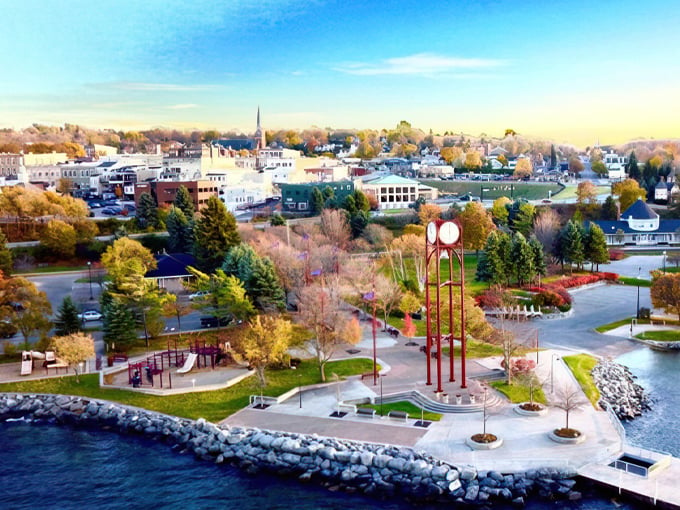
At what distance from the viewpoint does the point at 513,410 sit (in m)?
24.1

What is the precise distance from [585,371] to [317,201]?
4722 centimetres

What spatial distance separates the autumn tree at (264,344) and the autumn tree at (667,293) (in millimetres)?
21497

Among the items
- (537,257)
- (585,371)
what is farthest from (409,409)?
(537,257)

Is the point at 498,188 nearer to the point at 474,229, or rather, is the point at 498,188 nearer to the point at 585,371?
the point at 474,229

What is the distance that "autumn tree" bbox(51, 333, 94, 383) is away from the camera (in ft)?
95.2

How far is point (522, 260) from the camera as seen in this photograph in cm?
4644

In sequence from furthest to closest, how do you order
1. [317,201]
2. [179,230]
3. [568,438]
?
1. [317,201]
2. [179,230]
3. [568,438]

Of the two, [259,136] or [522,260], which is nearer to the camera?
[522,260]

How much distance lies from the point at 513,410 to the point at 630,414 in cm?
471

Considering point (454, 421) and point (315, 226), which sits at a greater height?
point (315, 226)

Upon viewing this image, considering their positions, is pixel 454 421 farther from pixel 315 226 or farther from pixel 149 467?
pixel 315 226

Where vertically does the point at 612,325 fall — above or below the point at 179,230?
below

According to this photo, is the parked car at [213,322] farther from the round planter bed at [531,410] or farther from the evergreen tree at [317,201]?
the evergreen tree at [317,201]

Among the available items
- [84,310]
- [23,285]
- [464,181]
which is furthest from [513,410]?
[464,181]
